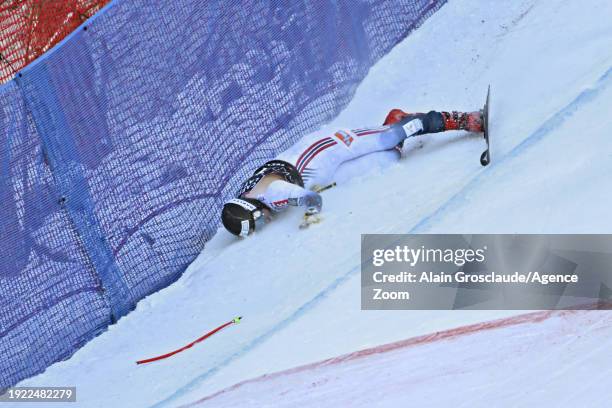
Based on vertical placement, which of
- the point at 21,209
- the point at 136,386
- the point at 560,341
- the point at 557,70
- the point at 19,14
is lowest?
the point at 136,386

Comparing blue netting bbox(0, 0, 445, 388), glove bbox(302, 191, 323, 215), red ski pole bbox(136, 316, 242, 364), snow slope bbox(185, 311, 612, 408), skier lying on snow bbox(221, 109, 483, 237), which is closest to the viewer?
snow slope bbox(185, 311, 612, 408)

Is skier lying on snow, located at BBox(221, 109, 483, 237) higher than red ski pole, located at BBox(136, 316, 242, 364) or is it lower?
higher

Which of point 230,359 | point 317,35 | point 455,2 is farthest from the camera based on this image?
point 455,2

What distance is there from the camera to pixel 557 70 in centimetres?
644

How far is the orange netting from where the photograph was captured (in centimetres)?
596

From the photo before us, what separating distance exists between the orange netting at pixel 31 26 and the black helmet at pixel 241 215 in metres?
1.30

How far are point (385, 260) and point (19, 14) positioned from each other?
247 cm

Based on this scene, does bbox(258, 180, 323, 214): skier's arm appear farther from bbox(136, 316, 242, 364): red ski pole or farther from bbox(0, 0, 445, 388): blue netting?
bbox(136, 316, 242, 364): red ski pole

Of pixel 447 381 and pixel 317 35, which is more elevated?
pixel 317 35

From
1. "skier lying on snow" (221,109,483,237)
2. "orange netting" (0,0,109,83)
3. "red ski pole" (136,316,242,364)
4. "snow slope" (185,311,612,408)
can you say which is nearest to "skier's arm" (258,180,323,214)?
"skier lying on snow" (221,109,483,237)

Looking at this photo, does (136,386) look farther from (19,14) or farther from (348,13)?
(348,13)

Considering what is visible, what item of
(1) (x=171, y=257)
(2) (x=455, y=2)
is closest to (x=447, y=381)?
(1) (x=171, y=257)

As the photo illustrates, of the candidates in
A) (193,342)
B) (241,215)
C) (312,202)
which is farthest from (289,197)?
(193,342)

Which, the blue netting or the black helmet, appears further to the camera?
the black helmet
